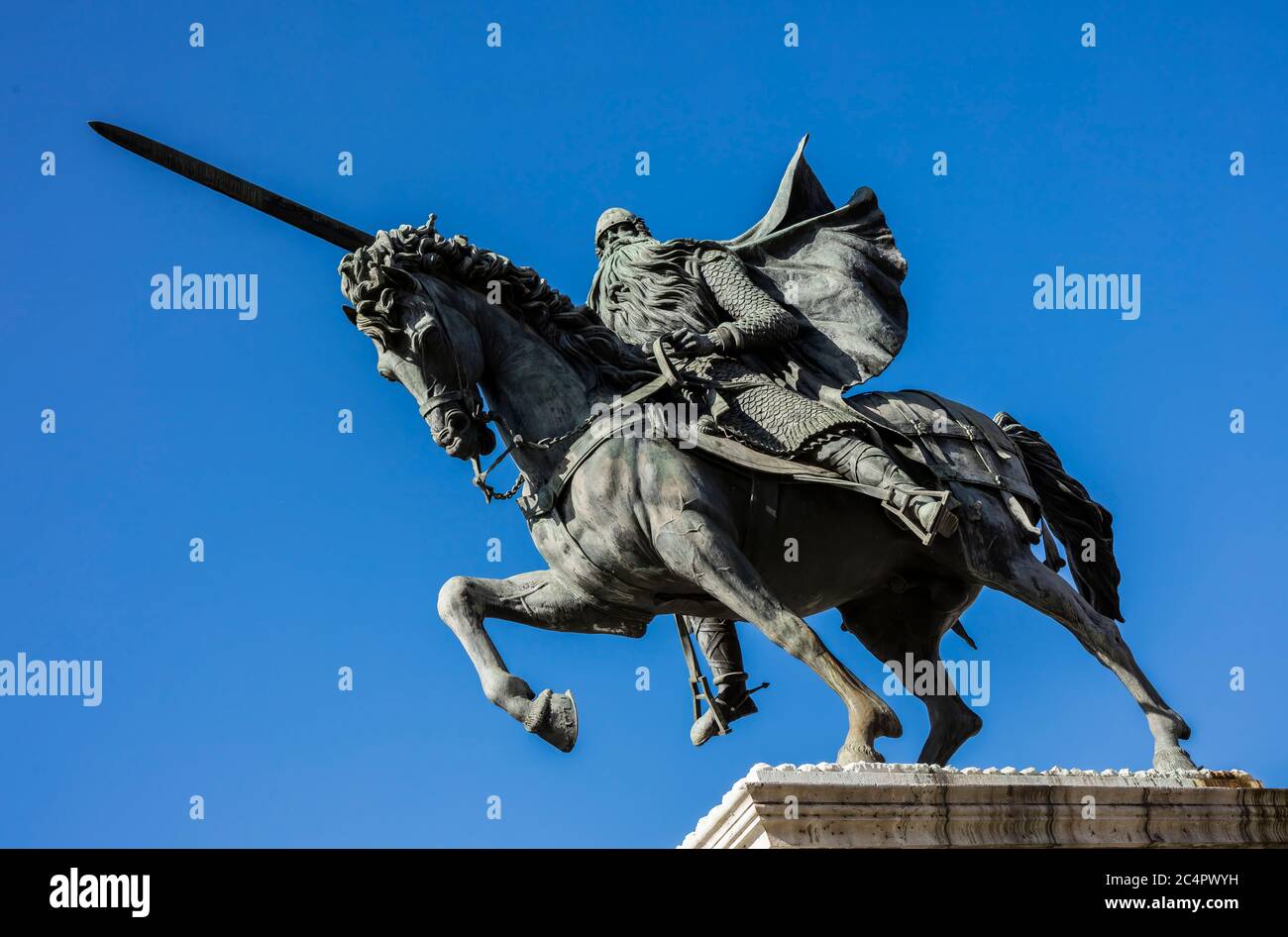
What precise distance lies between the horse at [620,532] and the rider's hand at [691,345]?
35 cm

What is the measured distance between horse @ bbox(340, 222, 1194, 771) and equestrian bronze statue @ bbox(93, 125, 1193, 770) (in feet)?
0.04

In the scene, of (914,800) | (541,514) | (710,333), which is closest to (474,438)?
(541,514)

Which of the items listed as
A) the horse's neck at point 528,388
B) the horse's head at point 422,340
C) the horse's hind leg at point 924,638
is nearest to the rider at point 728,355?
the horse's neck at point 528,388

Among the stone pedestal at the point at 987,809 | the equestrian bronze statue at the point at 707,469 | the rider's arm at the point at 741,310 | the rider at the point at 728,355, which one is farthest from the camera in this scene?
the rider's arm at the point at 741,310

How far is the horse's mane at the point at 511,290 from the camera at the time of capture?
38.6ft

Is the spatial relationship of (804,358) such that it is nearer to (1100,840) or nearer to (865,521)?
(865,521)

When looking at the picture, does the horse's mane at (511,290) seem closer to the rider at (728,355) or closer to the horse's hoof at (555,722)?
the rider at (728,355)

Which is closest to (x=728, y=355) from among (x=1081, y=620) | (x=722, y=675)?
(x=722, y=675)

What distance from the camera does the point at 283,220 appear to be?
12523 mm

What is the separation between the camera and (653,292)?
1280 centimetres

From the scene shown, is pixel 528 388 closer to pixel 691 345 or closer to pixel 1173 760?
pixel 691 345

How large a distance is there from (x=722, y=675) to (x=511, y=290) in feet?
8.51

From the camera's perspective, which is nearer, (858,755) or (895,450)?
(858,755)

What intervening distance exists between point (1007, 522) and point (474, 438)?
3.16m
